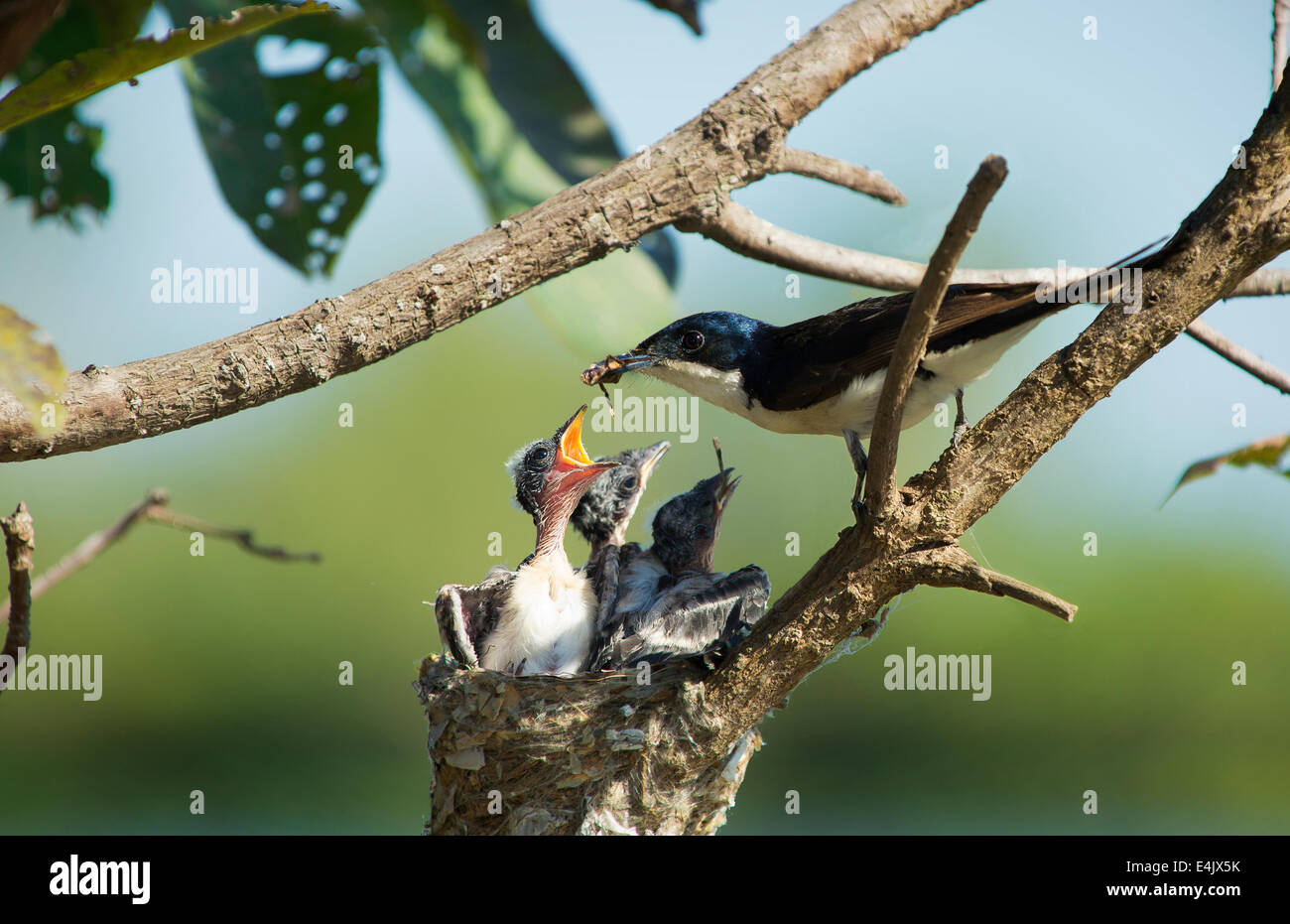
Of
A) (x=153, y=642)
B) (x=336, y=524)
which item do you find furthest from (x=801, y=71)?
(x=153, y=642)

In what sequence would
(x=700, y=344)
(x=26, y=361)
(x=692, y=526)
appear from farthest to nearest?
(x=692, y=526), (x=700, y=344), (x=26, y=361)

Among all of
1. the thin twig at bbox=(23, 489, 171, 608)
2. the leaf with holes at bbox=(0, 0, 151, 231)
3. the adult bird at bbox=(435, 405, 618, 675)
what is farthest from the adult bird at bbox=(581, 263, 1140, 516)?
the leaf with holes at bbox=(0, 0, 151, 231)

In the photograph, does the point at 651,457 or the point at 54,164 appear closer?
the point at 54,164

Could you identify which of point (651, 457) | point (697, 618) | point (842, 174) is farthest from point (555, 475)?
point (842, 174)

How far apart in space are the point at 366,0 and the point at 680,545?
7.00 ft

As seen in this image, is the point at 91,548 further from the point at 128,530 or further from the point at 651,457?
the point at 651,457

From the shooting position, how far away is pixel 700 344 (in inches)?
121

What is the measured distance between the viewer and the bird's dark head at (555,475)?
3943 millimetres

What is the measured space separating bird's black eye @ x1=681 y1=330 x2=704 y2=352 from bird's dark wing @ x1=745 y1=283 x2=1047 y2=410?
202 mm

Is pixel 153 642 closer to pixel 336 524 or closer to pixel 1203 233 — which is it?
pixel 336 524

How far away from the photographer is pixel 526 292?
9.77 feet

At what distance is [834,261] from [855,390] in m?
0.87

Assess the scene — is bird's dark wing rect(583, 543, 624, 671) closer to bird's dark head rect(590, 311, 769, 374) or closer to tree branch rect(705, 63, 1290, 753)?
bird's dark head rect(590, 311, 769, 374)

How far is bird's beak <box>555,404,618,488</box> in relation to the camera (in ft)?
12.9
